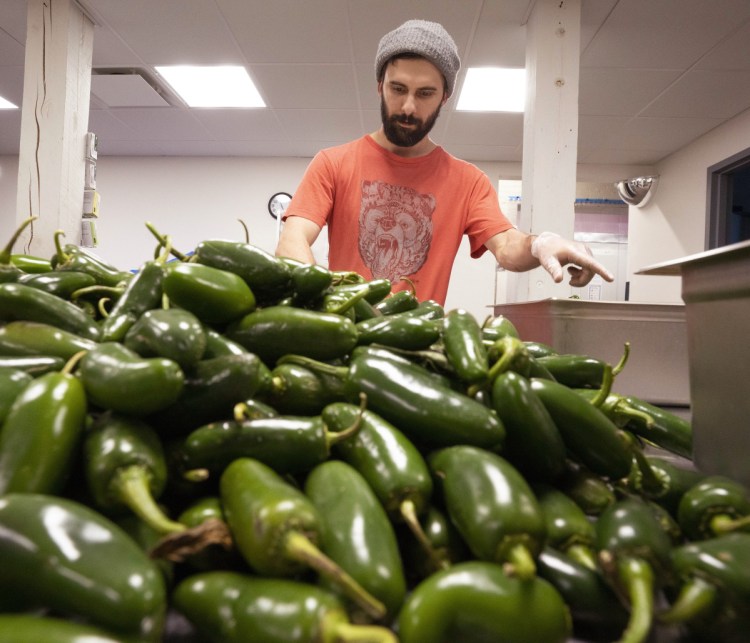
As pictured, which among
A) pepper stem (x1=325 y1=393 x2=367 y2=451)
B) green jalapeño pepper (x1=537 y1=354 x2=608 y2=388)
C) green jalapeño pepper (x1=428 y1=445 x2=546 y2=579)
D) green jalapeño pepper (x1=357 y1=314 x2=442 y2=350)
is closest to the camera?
green jalapeño pepper (x1=428 y1=445 x2=546 y2=579)

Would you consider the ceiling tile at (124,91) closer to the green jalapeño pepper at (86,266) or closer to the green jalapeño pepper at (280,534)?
the green jalapeño pepper at (86,266)

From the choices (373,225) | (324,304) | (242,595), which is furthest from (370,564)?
(373,225)

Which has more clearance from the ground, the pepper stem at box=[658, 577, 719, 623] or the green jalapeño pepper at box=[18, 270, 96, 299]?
the green jalapeño pepper at box=[18, 270, 96, 299]

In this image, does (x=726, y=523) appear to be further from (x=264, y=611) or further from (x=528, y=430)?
(x=264, y=611)

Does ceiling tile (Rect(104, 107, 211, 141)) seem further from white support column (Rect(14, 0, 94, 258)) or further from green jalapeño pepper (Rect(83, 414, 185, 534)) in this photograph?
green jalapeño pepper (Rect(83, 414, 185, 534))

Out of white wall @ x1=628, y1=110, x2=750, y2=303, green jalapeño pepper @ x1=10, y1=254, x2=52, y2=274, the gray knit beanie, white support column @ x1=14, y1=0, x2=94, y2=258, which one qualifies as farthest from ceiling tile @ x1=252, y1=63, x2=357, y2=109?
green jalapeño pepper @ x1=10, y1=254, x2=52, y2=274

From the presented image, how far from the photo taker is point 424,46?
1.97m

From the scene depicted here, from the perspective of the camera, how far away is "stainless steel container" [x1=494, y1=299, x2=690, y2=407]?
160 cm

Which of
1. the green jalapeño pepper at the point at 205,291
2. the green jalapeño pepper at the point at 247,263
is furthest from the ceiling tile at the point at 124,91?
the green jalapeño pepper at the point at 205,291

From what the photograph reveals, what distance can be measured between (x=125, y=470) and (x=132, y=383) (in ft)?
0.25

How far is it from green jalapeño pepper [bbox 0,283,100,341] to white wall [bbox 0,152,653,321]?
5.74 metres

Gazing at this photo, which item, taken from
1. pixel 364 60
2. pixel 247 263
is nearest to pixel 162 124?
pixel 364 60

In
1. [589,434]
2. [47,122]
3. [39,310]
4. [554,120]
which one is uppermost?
[554,120]

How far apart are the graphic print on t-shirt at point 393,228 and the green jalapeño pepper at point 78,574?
1.85 m
